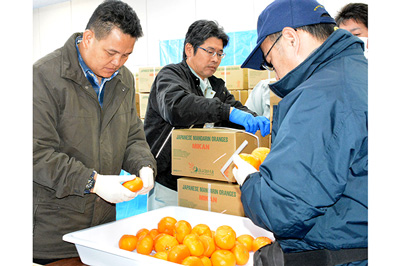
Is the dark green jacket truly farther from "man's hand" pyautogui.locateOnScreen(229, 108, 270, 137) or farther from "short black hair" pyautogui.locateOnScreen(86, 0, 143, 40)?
"man's hand" pyautogui.locateOnScreen(229, 108, 270, 137)

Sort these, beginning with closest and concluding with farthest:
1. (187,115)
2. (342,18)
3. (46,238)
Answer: (46,238) → (187,115) → (342,18)

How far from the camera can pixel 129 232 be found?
1736mm

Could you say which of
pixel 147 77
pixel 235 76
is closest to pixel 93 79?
pixel 147 77

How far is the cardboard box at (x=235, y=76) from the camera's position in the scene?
4.90m

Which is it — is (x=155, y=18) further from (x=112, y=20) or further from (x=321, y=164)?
(x=321, y=164)

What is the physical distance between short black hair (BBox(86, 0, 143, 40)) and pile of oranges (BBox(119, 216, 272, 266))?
3.06 feet

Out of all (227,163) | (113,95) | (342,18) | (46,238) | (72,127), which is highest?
(342,18)

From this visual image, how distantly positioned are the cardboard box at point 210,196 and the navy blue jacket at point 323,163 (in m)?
0.93

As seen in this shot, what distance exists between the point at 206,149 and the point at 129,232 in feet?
1.93

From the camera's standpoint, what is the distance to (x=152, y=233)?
1660mm

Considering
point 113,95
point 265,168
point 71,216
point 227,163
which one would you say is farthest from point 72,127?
point 265,168

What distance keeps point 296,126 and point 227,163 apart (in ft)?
3.35
